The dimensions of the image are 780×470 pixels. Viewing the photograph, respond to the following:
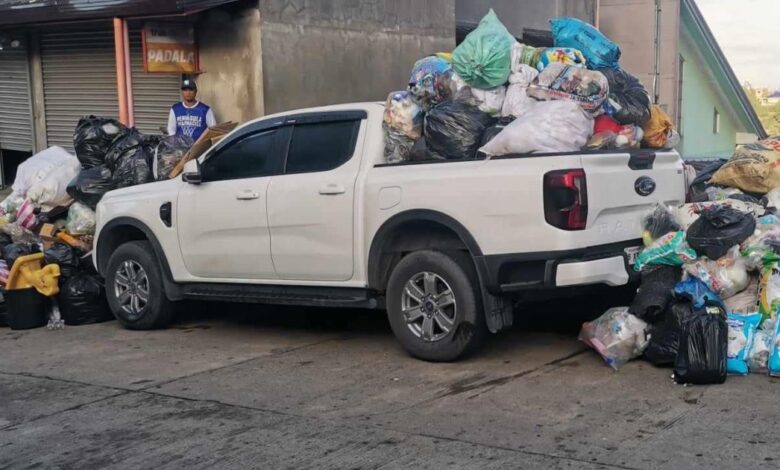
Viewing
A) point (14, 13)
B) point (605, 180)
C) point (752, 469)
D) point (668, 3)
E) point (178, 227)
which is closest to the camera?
point (752, 469)

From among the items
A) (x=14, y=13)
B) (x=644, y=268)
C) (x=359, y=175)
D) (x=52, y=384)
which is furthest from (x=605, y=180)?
(x=14, y=13)

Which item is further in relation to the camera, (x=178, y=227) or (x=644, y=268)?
(x=178, y=227)

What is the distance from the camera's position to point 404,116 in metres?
7.31

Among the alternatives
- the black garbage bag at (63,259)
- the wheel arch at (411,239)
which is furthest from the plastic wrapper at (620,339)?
the black garbage bag at (63,259)

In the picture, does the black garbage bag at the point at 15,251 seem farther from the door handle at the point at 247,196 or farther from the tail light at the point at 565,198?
the tail light at the point at 565,198

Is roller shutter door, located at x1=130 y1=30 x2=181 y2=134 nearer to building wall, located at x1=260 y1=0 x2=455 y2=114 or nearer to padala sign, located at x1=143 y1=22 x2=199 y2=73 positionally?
padala sign, located at x1=143 y1=22 x2=199 y2=73

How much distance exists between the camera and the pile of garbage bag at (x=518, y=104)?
6688 mm

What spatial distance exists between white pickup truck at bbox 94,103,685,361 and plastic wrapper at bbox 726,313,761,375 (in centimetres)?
82

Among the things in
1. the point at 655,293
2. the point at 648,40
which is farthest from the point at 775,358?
the point at 648,40

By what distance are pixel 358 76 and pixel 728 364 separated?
7834mm

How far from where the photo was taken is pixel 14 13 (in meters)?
12.6

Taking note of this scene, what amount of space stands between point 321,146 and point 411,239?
1.14 meters

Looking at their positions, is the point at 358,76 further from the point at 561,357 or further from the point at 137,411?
the point at 137,411

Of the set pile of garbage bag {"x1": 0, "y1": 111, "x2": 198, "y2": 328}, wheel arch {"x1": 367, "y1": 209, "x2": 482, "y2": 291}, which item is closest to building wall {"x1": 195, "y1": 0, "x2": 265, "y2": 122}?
pile of garbage bag {"x1": 0, "y1": 111, "x2": 198, "y2": 328}
